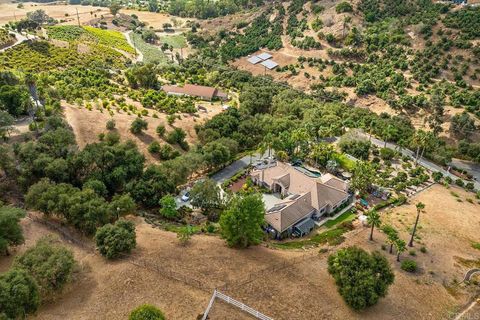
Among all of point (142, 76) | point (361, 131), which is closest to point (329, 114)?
point (361, 131)

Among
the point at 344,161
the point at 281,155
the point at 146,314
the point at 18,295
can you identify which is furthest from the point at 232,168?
the point at 18,295

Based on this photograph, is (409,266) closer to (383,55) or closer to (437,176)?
(437,176)

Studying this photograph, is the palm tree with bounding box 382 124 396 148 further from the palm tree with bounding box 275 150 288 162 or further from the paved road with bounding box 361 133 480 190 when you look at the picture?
the palm tree with bounding box 275 150 288 162

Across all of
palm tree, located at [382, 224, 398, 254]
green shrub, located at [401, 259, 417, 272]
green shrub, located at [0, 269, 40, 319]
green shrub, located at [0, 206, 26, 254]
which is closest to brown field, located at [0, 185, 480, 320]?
green shrub, located at [401, 259, 417, 272]

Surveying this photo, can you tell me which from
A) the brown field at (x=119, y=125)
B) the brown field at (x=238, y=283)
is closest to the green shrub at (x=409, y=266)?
the brown field at (x=238, y=283)

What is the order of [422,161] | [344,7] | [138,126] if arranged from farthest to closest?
[344,7] < [422,161] < [138,126]

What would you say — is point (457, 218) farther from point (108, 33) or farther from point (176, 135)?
point (108, 33)
